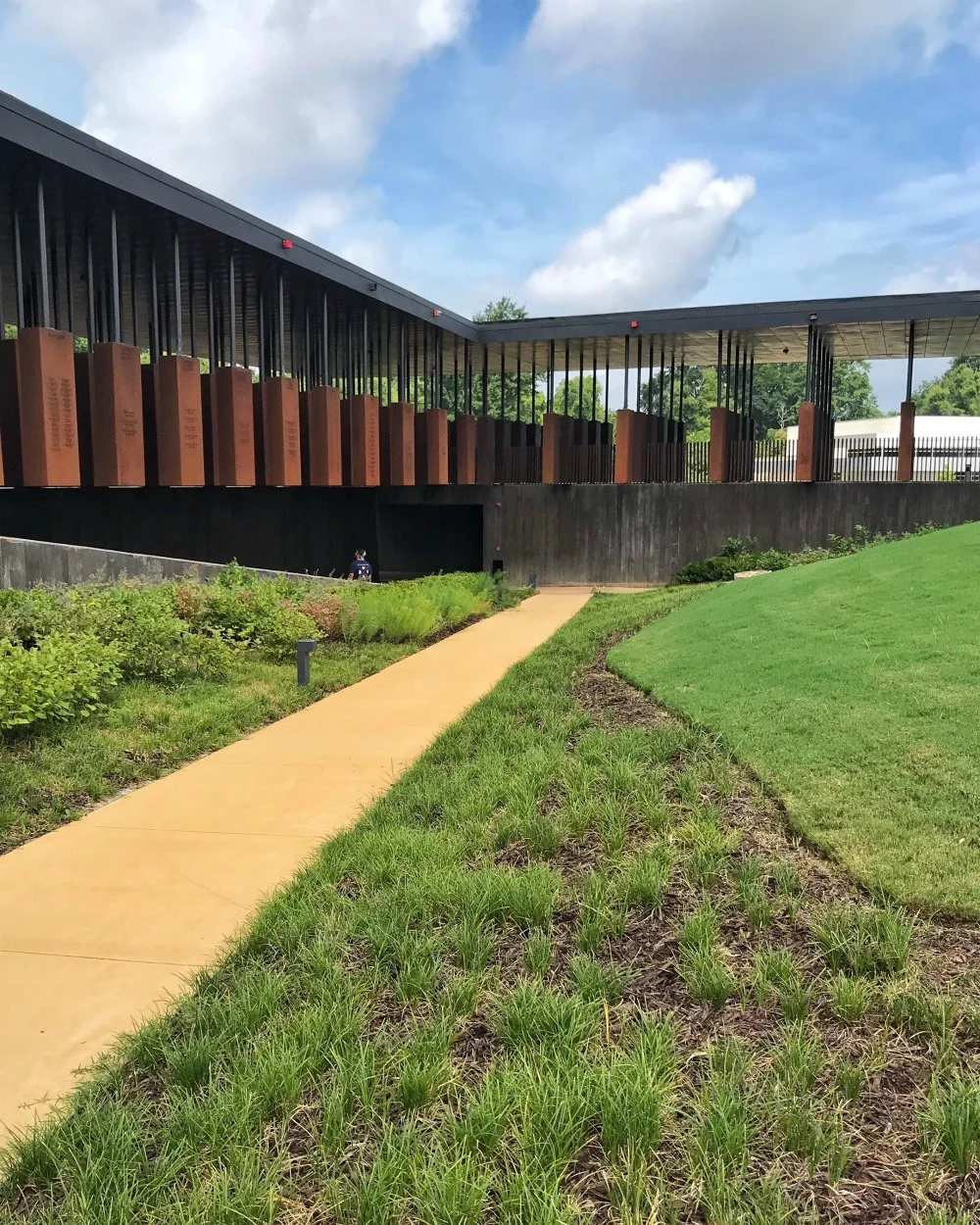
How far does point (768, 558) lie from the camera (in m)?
21.1

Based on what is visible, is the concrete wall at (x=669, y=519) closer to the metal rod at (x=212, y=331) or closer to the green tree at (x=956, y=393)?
the metal rod at (x=212, y=331)

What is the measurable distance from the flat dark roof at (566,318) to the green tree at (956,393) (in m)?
59.1

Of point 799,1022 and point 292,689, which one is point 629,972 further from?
point 292,689

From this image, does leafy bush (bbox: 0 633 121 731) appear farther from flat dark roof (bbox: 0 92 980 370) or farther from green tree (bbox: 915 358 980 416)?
green tree (bbox: 915 358 980 416)

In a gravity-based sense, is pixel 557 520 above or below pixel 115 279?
below

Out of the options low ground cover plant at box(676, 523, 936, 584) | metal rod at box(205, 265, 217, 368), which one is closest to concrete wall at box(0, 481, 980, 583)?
low ground cover plant at box(676, 523, 936, 584)

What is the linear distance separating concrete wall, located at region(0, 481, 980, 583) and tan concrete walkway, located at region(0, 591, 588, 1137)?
12829 millimetres

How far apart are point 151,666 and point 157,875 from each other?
5180 millimetres

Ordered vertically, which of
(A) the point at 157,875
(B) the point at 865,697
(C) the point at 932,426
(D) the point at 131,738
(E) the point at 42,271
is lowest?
(A) the point at 157,875

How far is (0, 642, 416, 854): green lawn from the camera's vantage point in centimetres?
617

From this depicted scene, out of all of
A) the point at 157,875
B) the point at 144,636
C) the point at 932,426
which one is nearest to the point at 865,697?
the point at 157,875

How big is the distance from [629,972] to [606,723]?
415 cm

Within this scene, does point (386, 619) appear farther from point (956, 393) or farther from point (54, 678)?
point (956, 393)

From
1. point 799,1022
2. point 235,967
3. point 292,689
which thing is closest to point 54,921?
point 235,967
